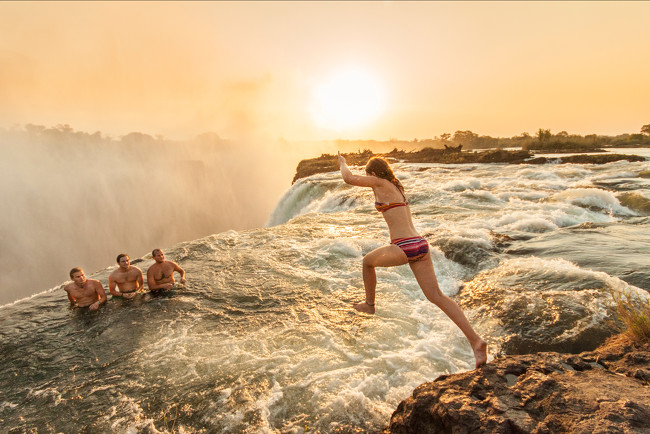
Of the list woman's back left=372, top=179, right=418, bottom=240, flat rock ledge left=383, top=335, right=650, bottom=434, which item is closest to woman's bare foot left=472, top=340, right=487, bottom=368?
flat rock ledge left=383, top=335, right=650, bottom=434

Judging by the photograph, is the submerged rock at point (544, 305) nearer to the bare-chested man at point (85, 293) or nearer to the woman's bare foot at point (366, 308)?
the woman's bare foot at point (366, 308)

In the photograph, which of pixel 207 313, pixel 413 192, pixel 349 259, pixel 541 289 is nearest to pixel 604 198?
pixel 413 192

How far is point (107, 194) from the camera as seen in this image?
56188mm

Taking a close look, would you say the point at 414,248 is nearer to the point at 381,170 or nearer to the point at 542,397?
the point at 381,170

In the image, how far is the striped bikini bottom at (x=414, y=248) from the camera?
308 centimetres

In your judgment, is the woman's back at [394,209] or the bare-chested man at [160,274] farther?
the bare-chested man at [160,274]

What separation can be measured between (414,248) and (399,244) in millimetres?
153

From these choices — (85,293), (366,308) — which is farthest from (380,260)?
(85,293)

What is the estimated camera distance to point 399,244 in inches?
125

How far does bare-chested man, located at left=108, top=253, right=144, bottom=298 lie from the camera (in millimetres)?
6945

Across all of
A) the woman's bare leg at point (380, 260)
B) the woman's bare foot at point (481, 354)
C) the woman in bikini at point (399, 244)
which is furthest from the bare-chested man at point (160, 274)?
the woman's bare foot at point (481, 354)

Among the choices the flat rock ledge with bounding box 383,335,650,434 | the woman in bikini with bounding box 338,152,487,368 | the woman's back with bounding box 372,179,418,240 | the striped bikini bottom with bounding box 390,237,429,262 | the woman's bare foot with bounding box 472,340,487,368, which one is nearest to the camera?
the flat rock ledge with bounding box 383,335,650,434

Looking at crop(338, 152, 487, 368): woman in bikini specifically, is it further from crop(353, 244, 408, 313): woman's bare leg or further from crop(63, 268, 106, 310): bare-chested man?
crop(63, 268, 106, 310): bare-chested man

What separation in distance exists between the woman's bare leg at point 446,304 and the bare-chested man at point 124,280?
21.0 ft
